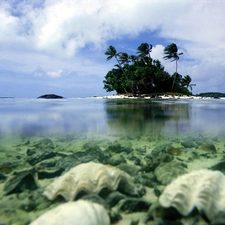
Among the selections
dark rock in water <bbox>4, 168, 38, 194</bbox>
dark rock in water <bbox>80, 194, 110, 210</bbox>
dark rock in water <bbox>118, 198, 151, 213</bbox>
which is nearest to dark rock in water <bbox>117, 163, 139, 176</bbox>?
dark rock in water <bbox>118, 198, 151, 213</bbox>

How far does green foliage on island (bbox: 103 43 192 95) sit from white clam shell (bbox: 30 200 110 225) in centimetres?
6018

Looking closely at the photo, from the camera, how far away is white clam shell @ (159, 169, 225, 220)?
2199 millimetres

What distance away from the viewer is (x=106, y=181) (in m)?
2.76

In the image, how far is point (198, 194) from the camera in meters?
2.29

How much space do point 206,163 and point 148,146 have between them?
171 centimetres

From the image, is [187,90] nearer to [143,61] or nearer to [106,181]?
[143,61]

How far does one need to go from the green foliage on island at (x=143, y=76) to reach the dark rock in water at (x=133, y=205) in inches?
2349

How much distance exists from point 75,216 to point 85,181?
0.79 metres

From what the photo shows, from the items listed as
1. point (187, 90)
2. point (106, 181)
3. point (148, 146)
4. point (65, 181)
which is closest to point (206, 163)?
point (148, 146)

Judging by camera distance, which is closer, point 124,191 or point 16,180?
point 124,191

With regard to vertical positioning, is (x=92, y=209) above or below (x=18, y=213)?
above

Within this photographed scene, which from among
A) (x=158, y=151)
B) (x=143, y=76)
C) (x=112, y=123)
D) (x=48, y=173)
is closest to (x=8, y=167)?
(x=48, y=173)

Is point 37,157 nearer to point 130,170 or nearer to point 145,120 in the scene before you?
point 130,170

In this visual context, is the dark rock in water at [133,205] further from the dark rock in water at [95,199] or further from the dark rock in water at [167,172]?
the dark rock in water at [167,172]
